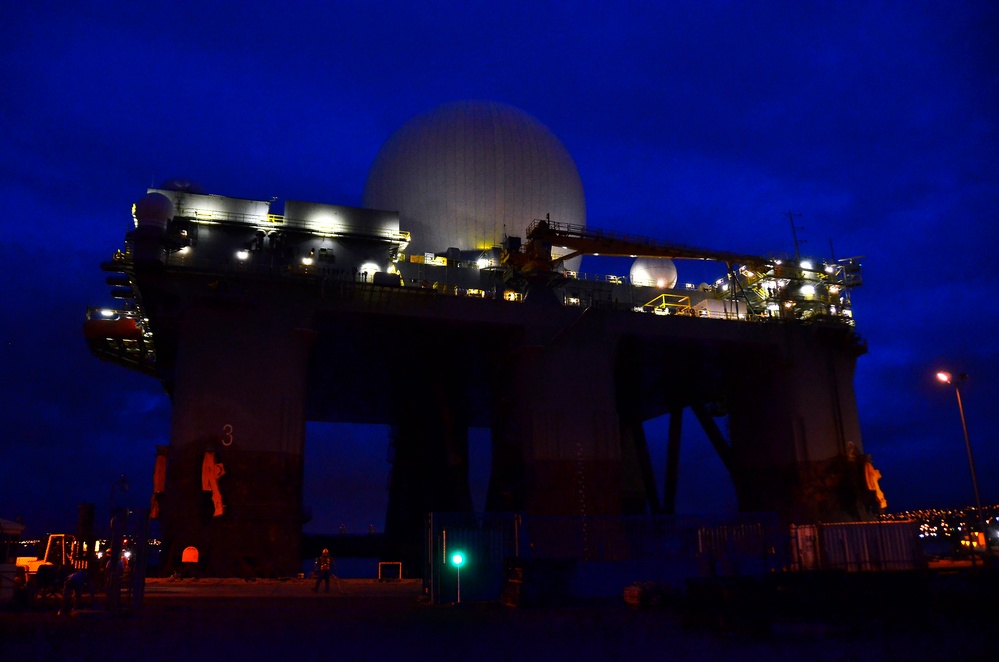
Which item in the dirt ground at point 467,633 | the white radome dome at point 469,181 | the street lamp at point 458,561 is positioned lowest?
the dirt ground at point 467,633

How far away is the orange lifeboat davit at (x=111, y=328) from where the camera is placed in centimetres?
4359

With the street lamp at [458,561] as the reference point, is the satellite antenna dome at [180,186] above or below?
above

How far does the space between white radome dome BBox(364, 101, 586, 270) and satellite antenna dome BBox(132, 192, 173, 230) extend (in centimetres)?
1380

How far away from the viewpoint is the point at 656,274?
160ft

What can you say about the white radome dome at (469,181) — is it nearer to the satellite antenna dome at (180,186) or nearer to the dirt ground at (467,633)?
the satellite antenna dome at (180,186)

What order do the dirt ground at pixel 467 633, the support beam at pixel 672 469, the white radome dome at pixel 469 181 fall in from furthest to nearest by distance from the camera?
1. the support beam at pixel 672 469
2. the white radome dome at pixel 469 181
3. the dirt ground at pixel 467 633

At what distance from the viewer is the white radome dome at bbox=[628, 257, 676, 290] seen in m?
48.7

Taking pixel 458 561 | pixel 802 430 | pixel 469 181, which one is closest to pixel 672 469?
pixel 802 430

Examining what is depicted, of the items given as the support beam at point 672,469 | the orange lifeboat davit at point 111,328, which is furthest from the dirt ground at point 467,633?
the support beam at point 672,469

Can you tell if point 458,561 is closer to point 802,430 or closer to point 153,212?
point 153,212

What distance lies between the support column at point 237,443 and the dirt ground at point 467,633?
11.8 m

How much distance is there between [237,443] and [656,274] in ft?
91.1

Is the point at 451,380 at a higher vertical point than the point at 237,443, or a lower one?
higher

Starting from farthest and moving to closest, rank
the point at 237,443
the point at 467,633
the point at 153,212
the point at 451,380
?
1. the point at 451,380
2. the point at 153,212
3. the point at 237,443
4. the point at 467,633
